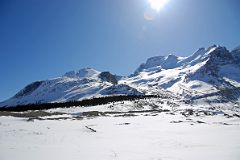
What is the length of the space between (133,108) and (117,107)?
7729 millimetres

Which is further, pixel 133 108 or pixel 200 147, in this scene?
pixel 133 108

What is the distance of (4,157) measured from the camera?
19.0m

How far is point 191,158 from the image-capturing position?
20.3 metres

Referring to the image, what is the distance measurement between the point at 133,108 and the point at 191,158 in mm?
103975

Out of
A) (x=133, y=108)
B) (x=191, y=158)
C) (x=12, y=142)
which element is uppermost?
(x=133, y=108)

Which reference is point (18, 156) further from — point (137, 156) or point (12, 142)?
point (137, 156)

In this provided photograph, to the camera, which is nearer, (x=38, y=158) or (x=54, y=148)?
(x=38, y=158)

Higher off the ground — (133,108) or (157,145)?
(133,108)

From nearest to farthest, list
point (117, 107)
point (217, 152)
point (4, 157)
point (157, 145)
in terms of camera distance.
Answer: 1. point (4, 157)
2. point (217, 152)
3. point (157, 145)
4. point (117, 107)

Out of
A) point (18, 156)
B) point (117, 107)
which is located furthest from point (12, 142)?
point (117, 107)

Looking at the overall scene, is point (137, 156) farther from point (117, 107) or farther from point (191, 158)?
point (117, 107)

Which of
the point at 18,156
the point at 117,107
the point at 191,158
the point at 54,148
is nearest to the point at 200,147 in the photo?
the point at 191,158

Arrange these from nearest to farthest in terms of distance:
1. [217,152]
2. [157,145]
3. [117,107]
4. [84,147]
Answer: [217,152], [84,147], [157,145], [117,107]

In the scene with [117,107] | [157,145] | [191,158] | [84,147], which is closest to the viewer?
[191,158]
